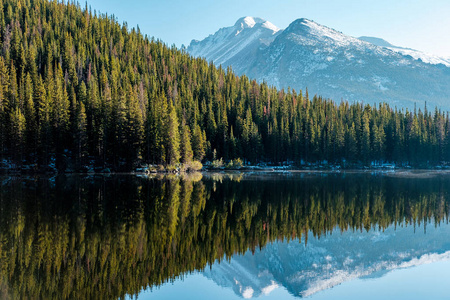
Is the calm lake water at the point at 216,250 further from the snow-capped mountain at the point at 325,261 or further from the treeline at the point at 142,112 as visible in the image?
the treeline at the point at 142,112

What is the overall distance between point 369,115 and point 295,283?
13758 centimetres

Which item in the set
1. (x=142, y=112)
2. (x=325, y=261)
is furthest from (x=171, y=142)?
(x=325, y=261)

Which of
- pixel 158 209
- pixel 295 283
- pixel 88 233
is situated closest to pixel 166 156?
pixel 158 209

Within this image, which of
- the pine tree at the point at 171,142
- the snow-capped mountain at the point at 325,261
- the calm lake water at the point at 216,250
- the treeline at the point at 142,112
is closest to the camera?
the calm lake water at the point at 216,250

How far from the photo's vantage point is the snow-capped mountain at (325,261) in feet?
59.9

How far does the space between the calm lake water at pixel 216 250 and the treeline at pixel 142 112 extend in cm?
5164

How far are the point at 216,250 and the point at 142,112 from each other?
257ft

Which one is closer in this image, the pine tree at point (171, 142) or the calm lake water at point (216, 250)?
the calm lake water at point (216, 250)

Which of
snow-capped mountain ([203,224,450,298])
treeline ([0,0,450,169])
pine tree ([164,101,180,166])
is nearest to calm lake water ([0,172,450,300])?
snow-capped mountain ([203,224,450,298])

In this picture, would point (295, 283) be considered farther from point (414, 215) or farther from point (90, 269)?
point (414, 215)

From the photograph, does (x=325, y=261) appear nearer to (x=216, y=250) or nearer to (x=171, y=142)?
(x=216, y=250)

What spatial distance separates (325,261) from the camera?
71.6ft

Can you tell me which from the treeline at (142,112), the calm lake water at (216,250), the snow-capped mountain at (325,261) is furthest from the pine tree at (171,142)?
the snow-capped mountain at (325,261)

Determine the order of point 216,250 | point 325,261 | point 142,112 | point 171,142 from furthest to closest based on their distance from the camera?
1. point 142,112
2. point 171,142
3. point 325,261
4. point 216,250
